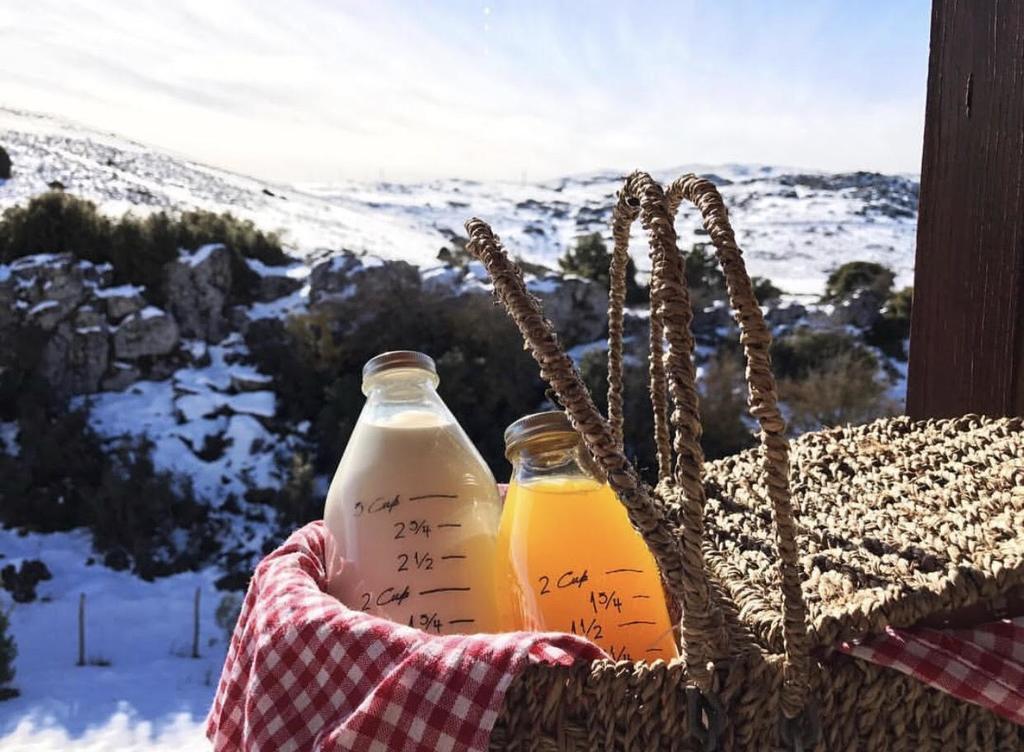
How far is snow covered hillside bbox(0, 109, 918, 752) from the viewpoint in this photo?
3.14 m

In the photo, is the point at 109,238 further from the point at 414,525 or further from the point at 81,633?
the point at 414,525

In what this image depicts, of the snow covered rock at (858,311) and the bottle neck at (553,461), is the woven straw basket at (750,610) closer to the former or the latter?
the bottle neck at (553,461)

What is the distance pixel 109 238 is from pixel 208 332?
0.77 m

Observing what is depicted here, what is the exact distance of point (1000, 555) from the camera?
30 centimetres

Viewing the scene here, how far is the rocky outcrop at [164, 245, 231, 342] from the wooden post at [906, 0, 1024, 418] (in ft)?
14.4

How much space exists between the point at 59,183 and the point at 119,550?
8.64 ft

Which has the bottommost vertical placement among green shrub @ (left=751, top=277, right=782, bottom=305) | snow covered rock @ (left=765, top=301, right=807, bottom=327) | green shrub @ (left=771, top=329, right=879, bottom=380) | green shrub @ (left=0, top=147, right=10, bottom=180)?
green shrub @ (left=771, top=329, right=879, bottom=380)

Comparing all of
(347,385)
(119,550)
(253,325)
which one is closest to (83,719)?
(119,550)

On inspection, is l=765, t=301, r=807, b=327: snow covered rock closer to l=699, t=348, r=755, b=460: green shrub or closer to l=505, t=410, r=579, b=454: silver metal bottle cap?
l=699, t=348, r=755, b=460: green shrub

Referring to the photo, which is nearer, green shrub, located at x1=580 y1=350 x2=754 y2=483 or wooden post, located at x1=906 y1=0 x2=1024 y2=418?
wooden post, located at x1=906 y1=0 x2=1024 y2=418

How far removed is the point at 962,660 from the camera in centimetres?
29

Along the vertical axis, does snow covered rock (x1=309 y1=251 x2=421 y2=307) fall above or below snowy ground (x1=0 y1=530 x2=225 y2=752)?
above

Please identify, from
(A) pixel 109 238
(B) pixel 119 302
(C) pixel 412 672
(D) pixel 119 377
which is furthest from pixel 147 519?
(C) pixel 412 672

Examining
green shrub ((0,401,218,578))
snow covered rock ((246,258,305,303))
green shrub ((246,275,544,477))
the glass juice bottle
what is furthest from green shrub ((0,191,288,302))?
the glass juice bottle
